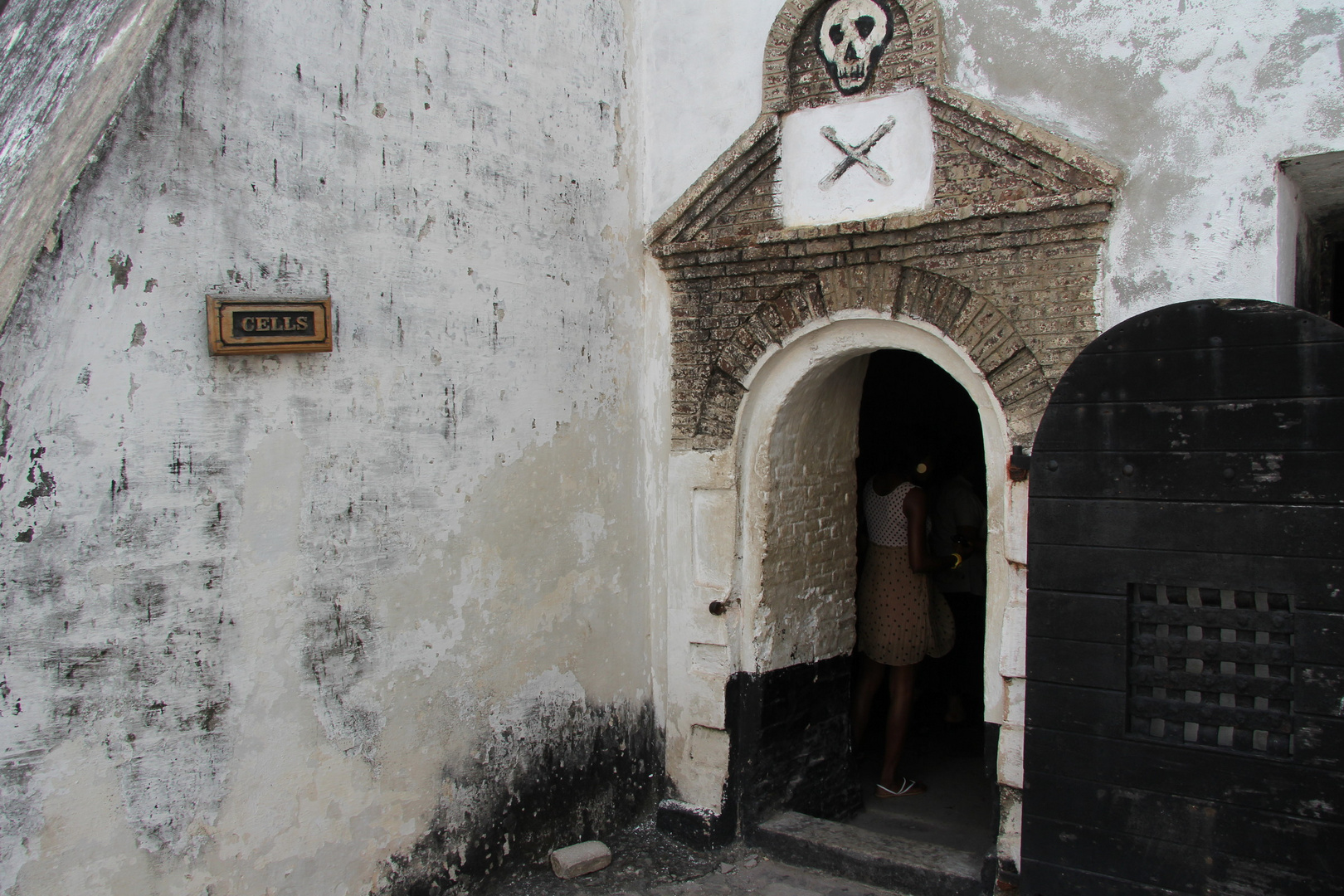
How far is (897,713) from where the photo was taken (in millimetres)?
5137

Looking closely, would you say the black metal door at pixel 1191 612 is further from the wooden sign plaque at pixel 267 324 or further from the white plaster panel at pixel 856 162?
the wooden sign plaque at pixel 267 324

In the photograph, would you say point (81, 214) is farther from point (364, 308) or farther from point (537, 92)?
point (537, 92)

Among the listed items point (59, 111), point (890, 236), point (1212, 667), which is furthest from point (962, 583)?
point (59, 111)

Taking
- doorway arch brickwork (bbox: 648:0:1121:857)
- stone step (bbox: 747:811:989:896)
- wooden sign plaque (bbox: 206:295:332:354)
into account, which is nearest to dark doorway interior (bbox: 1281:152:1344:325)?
doorway arch brickwork (bbox: 648:0:1121:857)

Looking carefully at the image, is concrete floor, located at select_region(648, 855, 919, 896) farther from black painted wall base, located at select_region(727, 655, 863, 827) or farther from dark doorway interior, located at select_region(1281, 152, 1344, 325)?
dark doorway interior, located at select_region(1281, 152, 1344, 325)

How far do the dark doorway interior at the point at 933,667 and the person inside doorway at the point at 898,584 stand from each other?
0.66 ft

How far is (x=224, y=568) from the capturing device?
3350 mm

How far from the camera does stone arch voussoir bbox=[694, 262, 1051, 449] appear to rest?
3.81 metres

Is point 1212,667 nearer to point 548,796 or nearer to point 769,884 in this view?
point 769,884

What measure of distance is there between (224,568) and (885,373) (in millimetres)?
4508

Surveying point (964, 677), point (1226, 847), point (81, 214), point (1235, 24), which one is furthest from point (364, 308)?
point (964, 677)

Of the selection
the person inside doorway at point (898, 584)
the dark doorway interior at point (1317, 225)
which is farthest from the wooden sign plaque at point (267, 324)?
the dark doorway interior at point (1317, 225)

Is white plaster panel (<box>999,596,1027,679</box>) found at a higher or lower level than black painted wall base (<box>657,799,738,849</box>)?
higher

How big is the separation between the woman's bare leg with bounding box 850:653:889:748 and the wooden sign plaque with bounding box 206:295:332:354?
3152 millimetres
